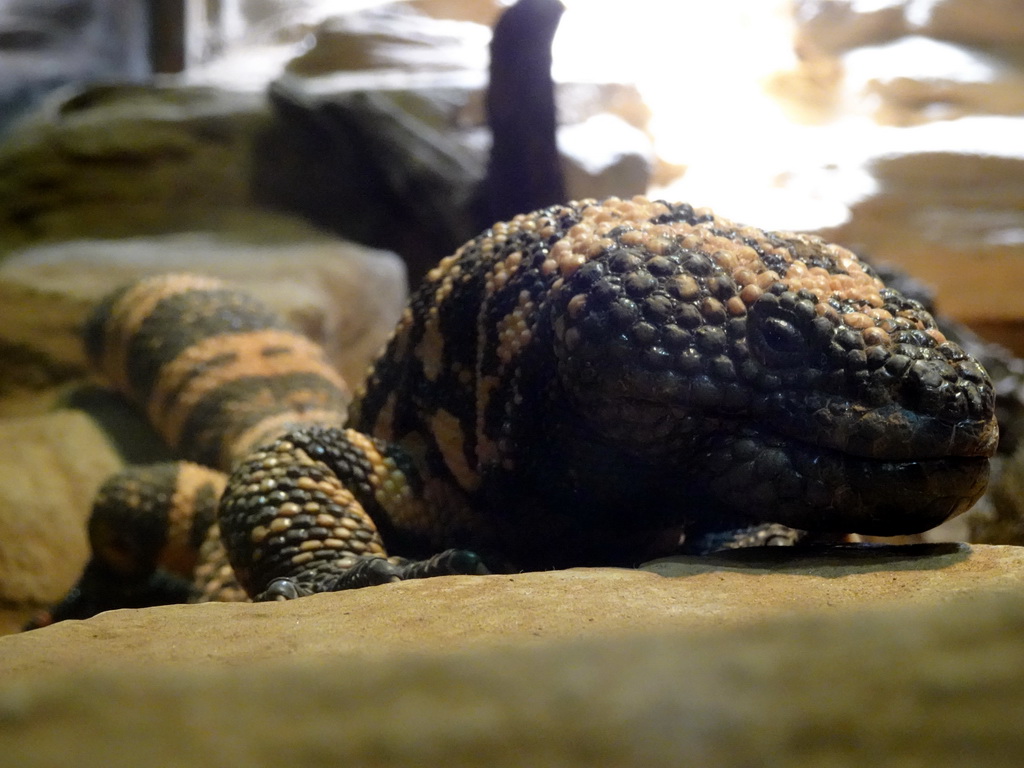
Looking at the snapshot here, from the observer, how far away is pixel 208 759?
623 millimetres

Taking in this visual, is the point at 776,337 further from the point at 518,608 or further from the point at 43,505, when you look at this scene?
the point at 43,505

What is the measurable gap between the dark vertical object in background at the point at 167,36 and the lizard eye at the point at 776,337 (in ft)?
27.7

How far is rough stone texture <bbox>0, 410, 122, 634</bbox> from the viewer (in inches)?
124

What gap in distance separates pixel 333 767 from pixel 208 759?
0.08 meters

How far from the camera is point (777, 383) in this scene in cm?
175

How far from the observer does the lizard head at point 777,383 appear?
5.56 feet

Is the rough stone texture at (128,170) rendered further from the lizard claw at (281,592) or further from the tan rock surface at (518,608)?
the tan rock surface at (518,608)

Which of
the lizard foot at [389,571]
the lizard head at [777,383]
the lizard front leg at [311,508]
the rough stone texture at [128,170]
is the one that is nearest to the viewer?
the lizard head at [777,383]

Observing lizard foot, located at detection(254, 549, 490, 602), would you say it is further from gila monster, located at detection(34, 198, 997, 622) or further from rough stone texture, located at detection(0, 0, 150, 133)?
rough stone texture, located at detection(0, 0, 150, 133)

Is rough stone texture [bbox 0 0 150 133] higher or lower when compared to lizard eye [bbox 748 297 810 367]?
higher

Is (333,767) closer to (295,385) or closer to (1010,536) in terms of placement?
(1010,536)

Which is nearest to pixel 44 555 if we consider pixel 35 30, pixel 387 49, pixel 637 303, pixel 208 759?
pixel 637 303

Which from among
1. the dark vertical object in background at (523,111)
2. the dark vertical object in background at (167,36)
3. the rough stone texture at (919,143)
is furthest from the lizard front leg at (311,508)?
the dark vertical object in background at (167,36)

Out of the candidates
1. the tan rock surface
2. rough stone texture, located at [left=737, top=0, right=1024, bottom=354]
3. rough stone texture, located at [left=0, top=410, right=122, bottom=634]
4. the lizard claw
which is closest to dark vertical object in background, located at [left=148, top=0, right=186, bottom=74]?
rough stone texture, located at [left=737, top=0, right=1024, bottom=354]
